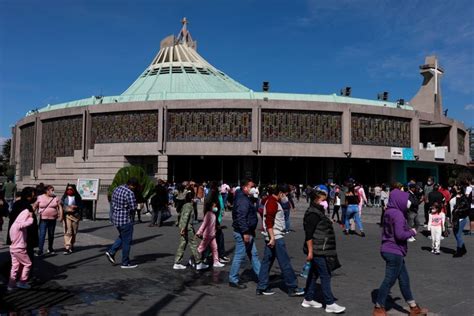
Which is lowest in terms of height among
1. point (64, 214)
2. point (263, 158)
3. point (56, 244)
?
point (56, 244)

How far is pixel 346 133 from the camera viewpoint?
3569 cm

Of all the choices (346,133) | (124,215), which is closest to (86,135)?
(346,133)

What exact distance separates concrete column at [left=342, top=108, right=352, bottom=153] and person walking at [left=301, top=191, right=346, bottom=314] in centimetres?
3078

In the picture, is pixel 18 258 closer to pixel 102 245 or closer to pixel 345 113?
pixel 102 245

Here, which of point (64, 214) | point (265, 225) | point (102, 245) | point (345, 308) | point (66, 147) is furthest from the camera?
point (66, 147)

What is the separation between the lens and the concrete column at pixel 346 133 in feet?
117

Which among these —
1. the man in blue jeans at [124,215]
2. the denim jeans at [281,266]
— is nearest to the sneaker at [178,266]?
the man in blue jeans at [124,215]

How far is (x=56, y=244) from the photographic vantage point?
1126cm

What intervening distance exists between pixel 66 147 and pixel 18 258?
Result: 34788 mm

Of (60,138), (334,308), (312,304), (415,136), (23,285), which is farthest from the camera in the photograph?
(60,138)

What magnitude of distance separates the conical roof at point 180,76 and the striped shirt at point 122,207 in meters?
36.1

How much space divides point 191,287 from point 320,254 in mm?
2211

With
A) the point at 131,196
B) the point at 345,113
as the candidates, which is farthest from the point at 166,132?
the point at 131,196

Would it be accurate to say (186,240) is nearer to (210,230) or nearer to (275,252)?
(210,230)
